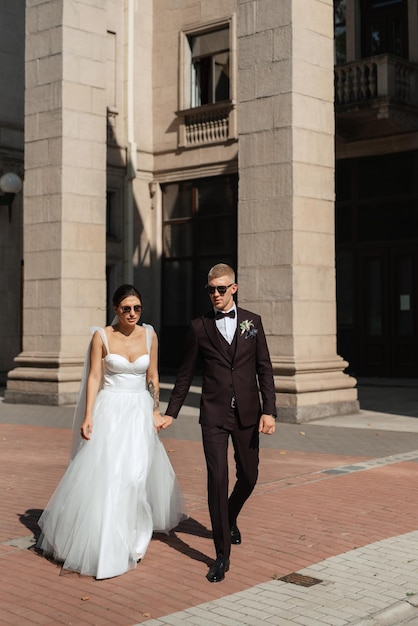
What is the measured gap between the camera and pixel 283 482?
31.7 feet

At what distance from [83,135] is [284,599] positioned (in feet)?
46.2

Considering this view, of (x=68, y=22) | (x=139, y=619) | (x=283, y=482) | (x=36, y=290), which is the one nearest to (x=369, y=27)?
(x=68, y=22)

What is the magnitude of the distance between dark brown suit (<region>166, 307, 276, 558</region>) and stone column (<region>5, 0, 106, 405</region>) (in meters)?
11.6

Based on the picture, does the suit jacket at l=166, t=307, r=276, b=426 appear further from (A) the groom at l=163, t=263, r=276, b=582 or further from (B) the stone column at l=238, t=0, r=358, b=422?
(B) the stone column at l=238, t=0, r=358, b=422

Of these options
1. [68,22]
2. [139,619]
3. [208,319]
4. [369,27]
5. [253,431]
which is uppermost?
[369,27]

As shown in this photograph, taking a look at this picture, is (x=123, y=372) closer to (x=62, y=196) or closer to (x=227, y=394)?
(x=227, y=394)

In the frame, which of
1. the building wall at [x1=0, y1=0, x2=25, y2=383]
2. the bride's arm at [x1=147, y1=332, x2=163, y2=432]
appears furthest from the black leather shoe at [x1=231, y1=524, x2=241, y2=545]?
the building wall at [x1=0, y1=0, x2=25, y2=383]

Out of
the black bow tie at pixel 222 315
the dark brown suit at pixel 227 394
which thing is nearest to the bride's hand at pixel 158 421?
the dark brown suit at pixel 227 394

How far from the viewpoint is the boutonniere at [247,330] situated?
6.55 m

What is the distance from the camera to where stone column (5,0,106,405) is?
18.2 metres

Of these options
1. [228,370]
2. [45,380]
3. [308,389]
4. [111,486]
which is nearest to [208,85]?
[45,380]

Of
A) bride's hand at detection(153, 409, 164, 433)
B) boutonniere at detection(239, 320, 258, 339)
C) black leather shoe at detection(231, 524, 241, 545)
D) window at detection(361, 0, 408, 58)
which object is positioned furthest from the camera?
window at detection(361, 0, 408, 58)

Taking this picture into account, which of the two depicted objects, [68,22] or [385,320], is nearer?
[68,22]

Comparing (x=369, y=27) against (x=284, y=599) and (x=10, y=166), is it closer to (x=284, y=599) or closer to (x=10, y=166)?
(x=10, y=166)
